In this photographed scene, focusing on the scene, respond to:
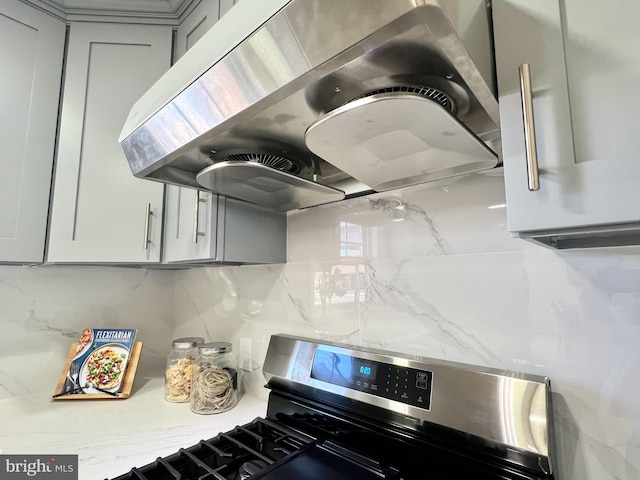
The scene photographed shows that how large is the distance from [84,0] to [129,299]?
1226 millimetres

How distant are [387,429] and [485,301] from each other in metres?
0.36

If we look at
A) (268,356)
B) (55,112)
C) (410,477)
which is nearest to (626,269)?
(410,477)

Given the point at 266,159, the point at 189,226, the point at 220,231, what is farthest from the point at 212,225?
the point at 266,159

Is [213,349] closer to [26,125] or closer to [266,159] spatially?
[266,159]

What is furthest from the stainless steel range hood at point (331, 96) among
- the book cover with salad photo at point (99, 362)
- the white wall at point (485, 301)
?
the book cover with salad photo at point (99, 362)

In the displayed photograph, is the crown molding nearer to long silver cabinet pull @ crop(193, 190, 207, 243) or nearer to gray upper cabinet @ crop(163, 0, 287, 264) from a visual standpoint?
gray upper cabinet @ crop(163, 0, 287, 264)

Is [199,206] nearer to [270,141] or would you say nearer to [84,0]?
[270,141]

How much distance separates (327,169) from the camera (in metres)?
0.91

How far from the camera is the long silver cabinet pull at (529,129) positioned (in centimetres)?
41

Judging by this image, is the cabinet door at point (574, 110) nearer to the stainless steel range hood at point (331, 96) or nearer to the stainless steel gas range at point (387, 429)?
the stainless steel range hood at point (331, 96)

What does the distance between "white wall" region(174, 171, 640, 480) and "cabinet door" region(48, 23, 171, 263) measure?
54 centimetres

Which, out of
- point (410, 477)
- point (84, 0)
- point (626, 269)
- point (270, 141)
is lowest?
point (410, 477)

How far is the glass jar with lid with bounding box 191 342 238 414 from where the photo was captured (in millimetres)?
1101

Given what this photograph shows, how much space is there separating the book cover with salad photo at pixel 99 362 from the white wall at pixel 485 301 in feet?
2.18
